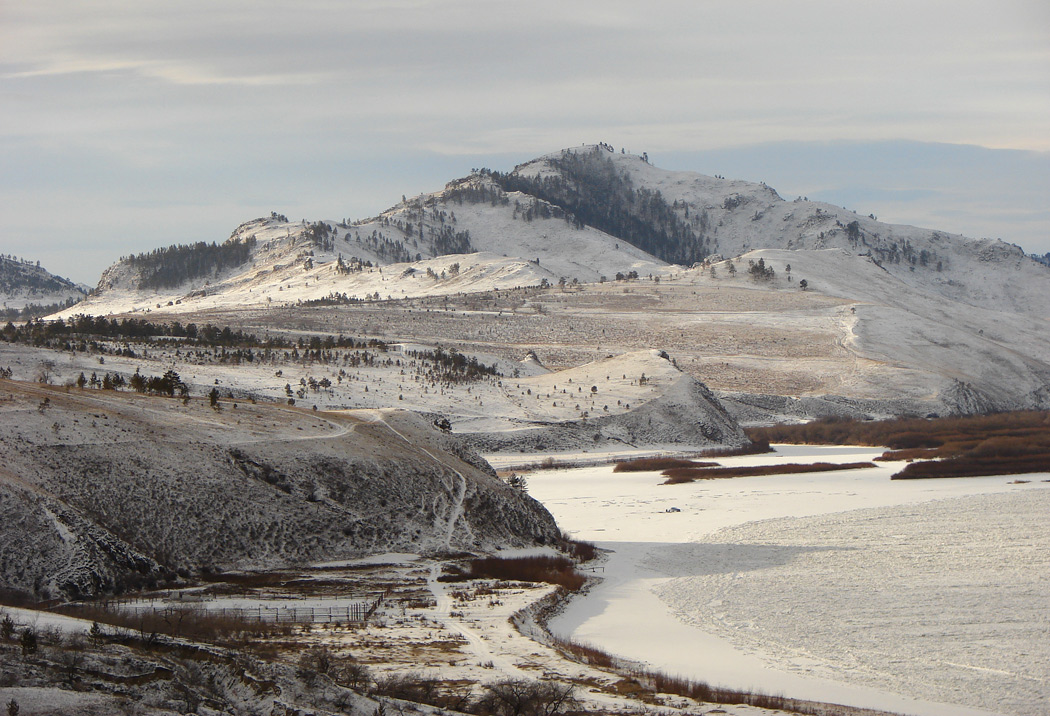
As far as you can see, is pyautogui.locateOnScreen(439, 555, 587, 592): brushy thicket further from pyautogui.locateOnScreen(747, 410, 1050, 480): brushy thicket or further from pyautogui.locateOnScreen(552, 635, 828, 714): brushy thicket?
pyautogui.locateOnScreen(747, 410, 1050, 480): brushy thicket

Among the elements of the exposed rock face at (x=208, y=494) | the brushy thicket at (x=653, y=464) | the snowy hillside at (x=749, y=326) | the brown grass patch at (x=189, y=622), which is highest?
the snowy hillside at (x=749, y=326)

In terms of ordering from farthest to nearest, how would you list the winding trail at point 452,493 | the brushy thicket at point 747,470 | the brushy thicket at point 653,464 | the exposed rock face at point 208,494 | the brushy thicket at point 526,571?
the brushy thicket at point 653,464 < the brushy thicket at point 747,470 < the winding trail at point 452,493 < the brushy thicket at point 526,571 < the exposed rock face at point 208,494

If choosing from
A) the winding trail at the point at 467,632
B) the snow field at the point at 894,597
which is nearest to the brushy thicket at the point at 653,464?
the snow field at the point at 894,597

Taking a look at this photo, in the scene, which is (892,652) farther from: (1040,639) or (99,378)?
(99,378)

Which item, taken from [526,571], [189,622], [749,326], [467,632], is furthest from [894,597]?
[749,326]

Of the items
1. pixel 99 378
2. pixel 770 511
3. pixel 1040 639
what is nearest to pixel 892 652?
pixel 1040 639

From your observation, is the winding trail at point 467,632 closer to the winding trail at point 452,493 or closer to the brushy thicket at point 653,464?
the winding trail at point 452,493
